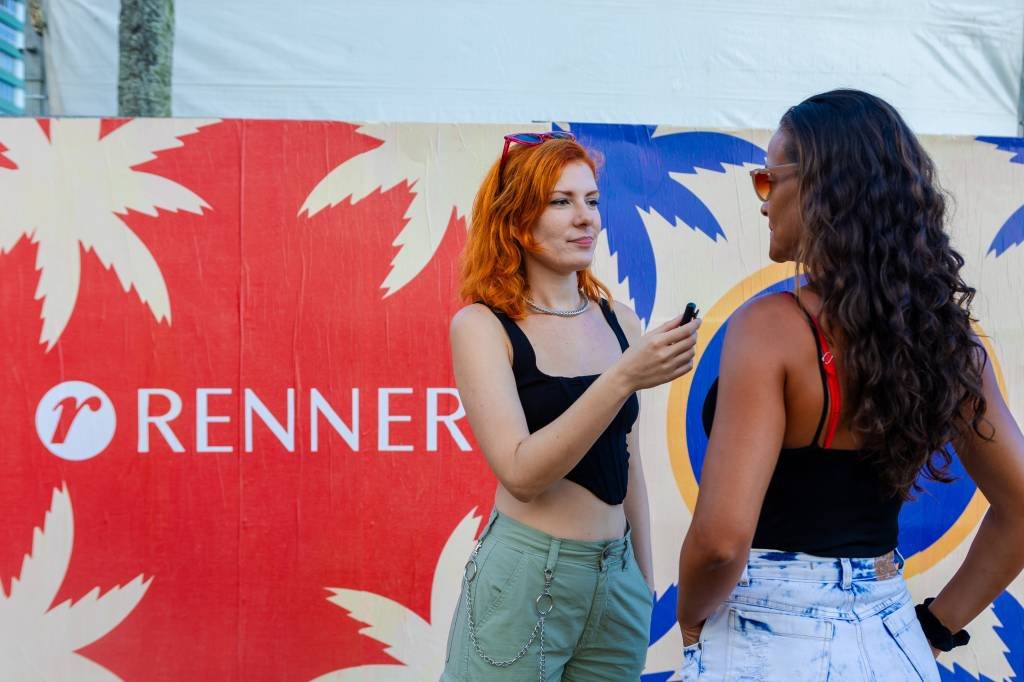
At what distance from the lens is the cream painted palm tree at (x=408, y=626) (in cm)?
327

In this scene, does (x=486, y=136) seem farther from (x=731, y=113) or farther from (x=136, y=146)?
(x=731, y=113)

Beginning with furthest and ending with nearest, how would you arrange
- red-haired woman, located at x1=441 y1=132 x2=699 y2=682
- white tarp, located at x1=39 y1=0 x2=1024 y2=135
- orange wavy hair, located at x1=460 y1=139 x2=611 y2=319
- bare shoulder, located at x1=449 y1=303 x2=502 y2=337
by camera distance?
white tarp, located at x1=39 y1=0 x2=1024 y2=135, orange wavy hair, located at x1=460 y1=139 x2=611 y2=319, bare shoulder, located at x1=449 y1=303 x2=502 y2=337, red-haired woman, located at x1=441 y1=132 x2=699 y2=682

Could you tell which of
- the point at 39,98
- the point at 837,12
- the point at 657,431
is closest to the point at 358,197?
the point at 657,431

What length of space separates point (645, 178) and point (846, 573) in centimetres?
212

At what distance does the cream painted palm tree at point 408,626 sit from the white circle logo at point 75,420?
0.93 meters

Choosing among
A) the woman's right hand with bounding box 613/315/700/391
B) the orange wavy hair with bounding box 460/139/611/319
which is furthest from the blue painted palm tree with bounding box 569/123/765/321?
the woman's right hand with bounding box 613/315/700/391

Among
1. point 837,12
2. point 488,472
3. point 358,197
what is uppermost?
point 837,12

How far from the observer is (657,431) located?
133 inches

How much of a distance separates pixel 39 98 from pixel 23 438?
198 centimetres

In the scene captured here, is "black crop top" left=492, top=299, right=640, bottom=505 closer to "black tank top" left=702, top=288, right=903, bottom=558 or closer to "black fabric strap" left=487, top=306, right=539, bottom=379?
"black fabric strap" left=487, top=306, right=539, bottom=379

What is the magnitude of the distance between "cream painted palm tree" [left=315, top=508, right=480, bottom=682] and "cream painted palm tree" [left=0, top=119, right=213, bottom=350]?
3.88 feet

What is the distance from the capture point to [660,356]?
1.69 meters

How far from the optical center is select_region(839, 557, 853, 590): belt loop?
4.84 ft

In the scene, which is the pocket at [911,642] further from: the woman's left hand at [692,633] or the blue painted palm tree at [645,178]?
the blue painted palm tree at [645,178]
